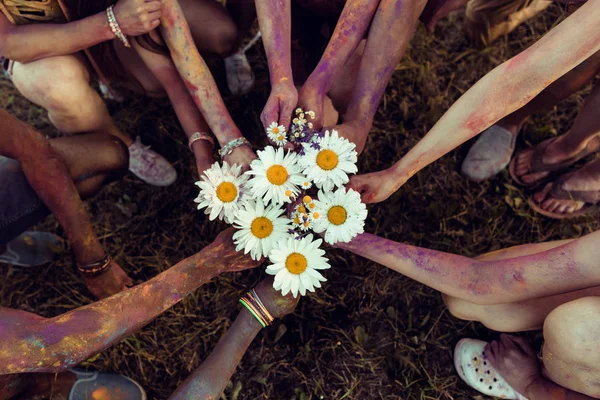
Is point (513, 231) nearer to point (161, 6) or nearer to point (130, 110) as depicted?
point (161, 6)

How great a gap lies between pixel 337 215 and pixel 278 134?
12.5 inches

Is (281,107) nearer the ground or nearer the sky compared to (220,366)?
nearer the sky

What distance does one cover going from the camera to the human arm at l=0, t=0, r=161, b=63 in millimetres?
1667

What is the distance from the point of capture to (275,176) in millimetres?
1385

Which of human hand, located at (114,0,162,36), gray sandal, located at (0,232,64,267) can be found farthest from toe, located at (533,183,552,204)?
gray sandal, located at (0,232,64,267)

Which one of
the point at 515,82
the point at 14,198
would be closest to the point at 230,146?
the point at 14,198

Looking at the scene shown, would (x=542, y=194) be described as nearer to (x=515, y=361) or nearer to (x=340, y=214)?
(x=515, y=361)

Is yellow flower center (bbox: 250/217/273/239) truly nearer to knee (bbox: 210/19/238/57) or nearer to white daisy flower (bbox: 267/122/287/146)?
white daisy flower (bbox: 267/122/287/146)

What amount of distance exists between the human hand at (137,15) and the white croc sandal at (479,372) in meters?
1.94

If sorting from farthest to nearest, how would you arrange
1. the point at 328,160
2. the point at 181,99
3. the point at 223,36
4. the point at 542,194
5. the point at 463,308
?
the point at 542,194 < the point at 223,36 < the point at 181,99 < the point at 463,308 < the point at 328,160

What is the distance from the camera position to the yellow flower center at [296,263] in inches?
56.3

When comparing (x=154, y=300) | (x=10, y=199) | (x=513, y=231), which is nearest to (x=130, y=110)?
(x=10, y=199)

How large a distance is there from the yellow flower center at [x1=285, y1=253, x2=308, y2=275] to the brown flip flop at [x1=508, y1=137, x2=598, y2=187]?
1542 mm

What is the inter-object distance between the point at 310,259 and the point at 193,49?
0.95 metres
